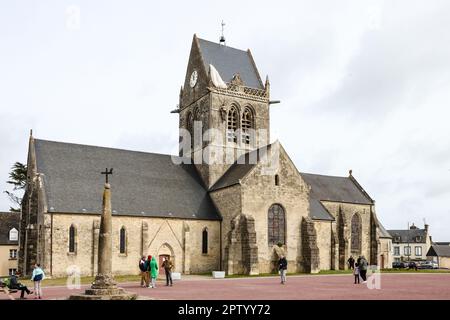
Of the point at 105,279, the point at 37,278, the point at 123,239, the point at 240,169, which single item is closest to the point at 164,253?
the point at 123,239

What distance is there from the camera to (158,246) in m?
41.1

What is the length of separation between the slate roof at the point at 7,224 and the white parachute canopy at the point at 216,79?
2411 centimetres

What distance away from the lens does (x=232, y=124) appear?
49.8 metres

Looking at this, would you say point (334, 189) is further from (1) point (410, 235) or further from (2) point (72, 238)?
(1) point (410, 235)

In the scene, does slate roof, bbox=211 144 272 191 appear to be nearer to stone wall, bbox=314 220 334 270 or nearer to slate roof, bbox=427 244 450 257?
stone wall, bbox=314 220 334 270

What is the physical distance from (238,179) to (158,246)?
7.96m

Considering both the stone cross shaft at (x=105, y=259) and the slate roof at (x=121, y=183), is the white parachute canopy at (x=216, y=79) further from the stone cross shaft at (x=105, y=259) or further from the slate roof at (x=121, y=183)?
the stone cross shaft at (x=105, y=259)

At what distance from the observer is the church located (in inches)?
1511

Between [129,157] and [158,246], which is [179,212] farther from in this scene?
[129,157]

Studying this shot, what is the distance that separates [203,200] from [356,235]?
17.9m

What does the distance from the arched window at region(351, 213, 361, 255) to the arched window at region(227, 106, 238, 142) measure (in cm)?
1557

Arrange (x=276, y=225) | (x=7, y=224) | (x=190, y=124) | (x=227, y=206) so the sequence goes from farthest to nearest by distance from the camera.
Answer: (x=7, y=224) → (x=190, y=124) → (x=227, y=206) → (x=276, y=225)

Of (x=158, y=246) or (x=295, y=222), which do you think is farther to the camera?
(x=295, y=222)

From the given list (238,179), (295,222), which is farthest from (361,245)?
(238,179)
